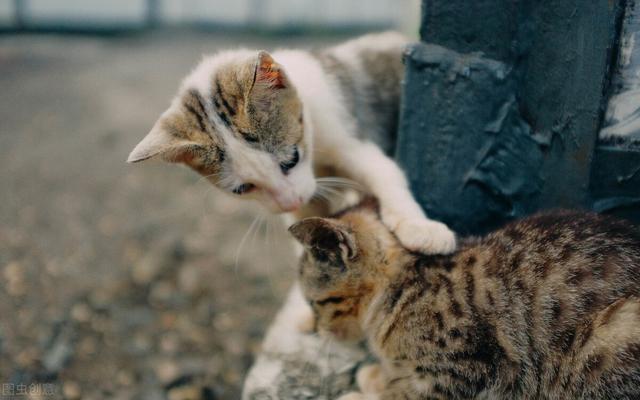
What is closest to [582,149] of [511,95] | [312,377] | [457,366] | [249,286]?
[511,95]

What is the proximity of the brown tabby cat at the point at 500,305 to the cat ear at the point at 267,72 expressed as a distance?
542 millimetres

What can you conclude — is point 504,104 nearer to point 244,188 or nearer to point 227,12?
point 244,188

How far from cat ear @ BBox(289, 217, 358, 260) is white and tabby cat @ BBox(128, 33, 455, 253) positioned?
18 cm

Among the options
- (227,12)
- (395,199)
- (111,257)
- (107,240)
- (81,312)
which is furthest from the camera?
(227,12)

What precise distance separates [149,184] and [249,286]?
1.38 metres

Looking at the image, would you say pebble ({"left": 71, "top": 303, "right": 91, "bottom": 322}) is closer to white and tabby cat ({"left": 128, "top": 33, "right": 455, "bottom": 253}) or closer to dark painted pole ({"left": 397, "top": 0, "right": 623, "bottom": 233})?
white and tabby cat ({"left": 128, "top": 33, "right": 455, "bottom": 253})

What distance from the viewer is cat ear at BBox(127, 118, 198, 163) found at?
6.32ft

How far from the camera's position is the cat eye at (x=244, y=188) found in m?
2.11

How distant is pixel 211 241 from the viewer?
3.95 meters

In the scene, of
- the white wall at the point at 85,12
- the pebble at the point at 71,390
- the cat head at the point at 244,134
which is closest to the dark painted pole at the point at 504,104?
the cat head at the point at 244,134

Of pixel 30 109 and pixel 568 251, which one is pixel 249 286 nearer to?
pixel 568 251

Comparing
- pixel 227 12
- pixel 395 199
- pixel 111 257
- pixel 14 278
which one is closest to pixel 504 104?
pixel 395 199

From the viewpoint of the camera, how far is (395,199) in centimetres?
227

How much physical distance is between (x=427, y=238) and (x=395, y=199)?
25 cm
